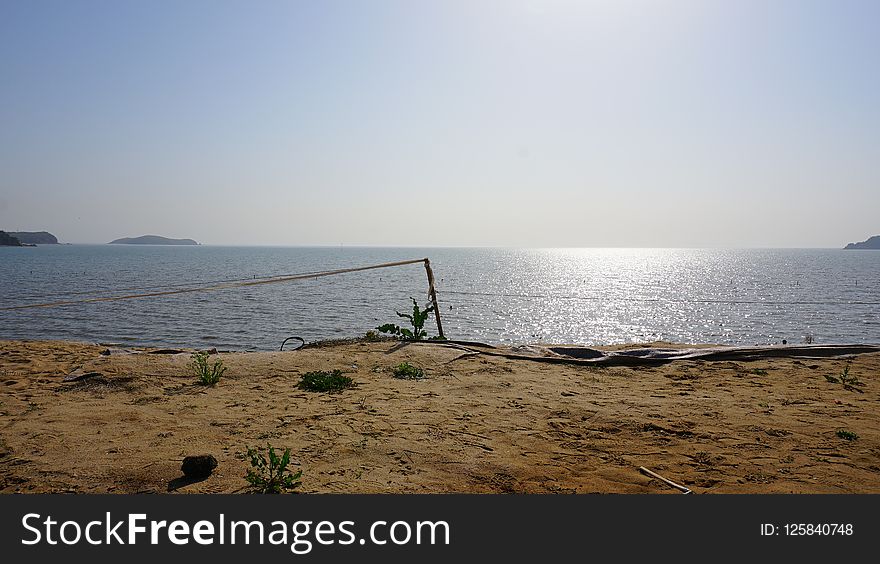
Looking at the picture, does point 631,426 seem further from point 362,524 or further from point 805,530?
point 362,524

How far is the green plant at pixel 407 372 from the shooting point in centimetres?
820

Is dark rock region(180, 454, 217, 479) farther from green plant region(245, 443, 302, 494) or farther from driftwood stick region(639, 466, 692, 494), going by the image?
driftwood stick region(639, 466, 692, 494)

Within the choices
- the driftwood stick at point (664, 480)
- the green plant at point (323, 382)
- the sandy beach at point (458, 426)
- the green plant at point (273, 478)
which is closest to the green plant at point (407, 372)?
the sandy beach at point (458, 426)

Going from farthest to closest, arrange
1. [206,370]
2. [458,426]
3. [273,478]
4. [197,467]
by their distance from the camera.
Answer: [206,370] < [458,426] < [197,467] < [273,478]

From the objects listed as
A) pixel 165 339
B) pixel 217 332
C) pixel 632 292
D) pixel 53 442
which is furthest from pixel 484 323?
pixel 632 292

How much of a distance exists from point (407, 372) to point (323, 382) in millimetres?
1417

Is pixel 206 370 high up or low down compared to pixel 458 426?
up

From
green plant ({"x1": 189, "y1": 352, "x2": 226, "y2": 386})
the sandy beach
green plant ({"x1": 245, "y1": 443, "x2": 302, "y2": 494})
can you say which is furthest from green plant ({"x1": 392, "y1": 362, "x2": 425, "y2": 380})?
green plant ({"x1": 245, "y1": 443, "x2": 302, "y2": 494})

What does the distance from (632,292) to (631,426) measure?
55982mm

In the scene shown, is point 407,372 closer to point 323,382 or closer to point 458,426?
point 323,382

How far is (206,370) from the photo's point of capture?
307 inches

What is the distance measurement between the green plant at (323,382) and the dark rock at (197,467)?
299 centimetres

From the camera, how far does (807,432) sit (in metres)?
5.42

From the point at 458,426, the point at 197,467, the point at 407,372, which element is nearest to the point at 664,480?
the point at 458,426
